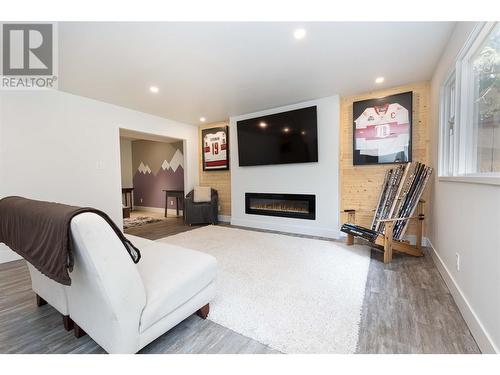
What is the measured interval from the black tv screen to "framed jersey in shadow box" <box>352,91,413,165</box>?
692 mm

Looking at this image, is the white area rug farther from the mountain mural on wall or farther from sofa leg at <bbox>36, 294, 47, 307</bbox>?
the mountain mural on wall

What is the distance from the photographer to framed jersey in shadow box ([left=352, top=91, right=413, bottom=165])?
3.16 metres

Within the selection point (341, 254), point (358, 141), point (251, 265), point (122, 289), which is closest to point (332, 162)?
point (358, 141)

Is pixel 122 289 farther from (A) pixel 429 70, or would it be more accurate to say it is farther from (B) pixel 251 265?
(A) pixel 429 70

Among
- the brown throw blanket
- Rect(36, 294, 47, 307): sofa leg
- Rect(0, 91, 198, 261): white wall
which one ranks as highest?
Rect(0, 91, 198, 261): white wall

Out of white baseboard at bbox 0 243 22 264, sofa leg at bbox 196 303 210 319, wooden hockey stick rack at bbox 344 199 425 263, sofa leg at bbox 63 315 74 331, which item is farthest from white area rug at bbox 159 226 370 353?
white baseboard at bbox 0 243 22 264

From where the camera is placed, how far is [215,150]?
5191 millimetres

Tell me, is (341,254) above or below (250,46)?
below

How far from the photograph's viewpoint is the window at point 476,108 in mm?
1487

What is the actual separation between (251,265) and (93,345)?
1.56 m

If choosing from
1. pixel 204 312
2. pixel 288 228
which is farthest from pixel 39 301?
pixel 288 228

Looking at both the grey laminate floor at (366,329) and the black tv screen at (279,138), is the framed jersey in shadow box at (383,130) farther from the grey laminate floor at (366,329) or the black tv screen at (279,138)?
the grey laminate floor at (366,329)

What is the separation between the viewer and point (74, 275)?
3.78 feet

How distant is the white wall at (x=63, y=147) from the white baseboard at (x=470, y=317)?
4617 millimetres
